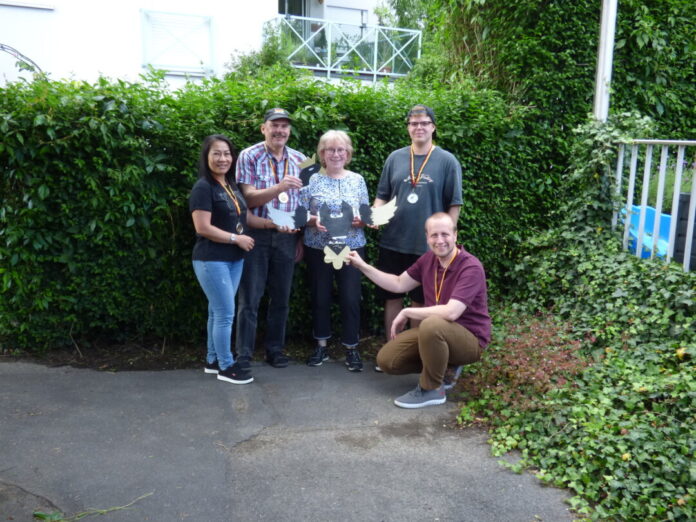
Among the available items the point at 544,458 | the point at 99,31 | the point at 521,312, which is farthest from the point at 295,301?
the point at 99,31

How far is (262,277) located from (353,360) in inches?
42.5

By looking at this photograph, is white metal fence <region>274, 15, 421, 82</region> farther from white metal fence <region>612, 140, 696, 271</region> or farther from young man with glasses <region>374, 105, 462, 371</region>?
young man with glasses <region>374, 105, 462, 371</region>

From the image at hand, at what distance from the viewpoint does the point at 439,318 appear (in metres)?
4.11

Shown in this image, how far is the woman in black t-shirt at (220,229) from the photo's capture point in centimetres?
431

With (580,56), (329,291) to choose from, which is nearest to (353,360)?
(329,291)

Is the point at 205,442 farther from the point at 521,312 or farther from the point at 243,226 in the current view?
the point at 521,312

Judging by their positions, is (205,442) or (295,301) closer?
(205,442)

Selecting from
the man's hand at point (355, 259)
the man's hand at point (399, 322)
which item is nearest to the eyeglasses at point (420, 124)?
the man's hand at point (355, 259)

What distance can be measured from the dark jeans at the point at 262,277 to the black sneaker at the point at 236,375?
13cm

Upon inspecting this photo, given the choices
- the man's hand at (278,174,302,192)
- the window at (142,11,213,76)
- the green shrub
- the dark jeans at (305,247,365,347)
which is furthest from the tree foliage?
the window at (142,11,213,76)

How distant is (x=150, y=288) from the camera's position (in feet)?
16.7

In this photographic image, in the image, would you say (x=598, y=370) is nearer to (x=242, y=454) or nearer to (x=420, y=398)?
(x=420, y=398)

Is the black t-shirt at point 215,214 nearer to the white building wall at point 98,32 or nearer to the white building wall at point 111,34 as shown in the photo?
the white building wall at point 111,34

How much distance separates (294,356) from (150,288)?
1.43m
